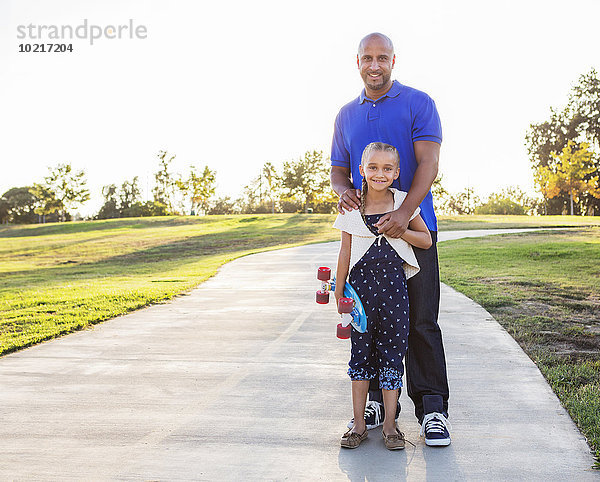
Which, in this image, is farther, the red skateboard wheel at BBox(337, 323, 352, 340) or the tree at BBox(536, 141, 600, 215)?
the tree at BBox(536, 141, 600, 215)

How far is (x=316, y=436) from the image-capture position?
3516 millimetres

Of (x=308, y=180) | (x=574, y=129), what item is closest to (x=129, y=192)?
(x=308, y=180)

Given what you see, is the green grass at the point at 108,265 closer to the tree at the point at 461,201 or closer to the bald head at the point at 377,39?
the bald head at the point at 377,39

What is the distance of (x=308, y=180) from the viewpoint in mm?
59562

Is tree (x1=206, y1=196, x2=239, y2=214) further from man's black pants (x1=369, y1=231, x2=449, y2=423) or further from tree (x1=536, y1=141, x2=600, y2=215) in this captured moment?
man's black pants (x1=369, y1=231, x2=449, y2=423)

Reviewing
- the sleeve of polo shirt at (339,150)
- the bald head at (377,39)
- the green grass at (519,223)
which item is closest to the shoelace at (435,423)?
the sleeve of polo shirt at (339,150)

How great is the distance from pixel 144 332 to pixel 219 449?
369 centimetres

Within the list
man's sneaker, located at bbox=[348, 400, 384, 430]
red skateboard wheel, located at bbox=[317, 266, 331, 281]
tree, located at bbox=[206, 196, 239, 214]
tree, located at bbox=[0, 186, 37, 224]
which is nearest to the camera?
red skateboard wheel, located at bbox=[317, 266, 331, 281]

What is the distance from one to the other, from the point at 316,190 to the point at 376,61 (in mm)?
56803

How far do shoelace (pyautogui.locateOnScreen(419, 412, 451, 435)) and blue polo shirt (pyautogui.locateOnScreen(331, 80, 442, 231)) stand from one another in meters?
1.02

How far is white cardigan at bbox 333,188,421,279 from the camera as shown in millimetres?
3307

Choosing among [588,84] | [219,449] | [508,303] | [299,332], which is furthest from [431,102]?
[588,84]

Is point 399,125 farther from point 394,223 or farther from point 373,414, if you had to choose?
point 373,414

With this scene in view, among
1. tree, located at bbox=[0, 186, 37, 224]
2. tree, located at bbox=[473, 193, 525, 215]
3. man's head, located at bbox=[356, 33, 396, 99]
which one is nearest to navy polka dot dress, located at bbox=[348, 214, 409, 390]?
man's head, located at bbox=[356, 33, 396, 99]
